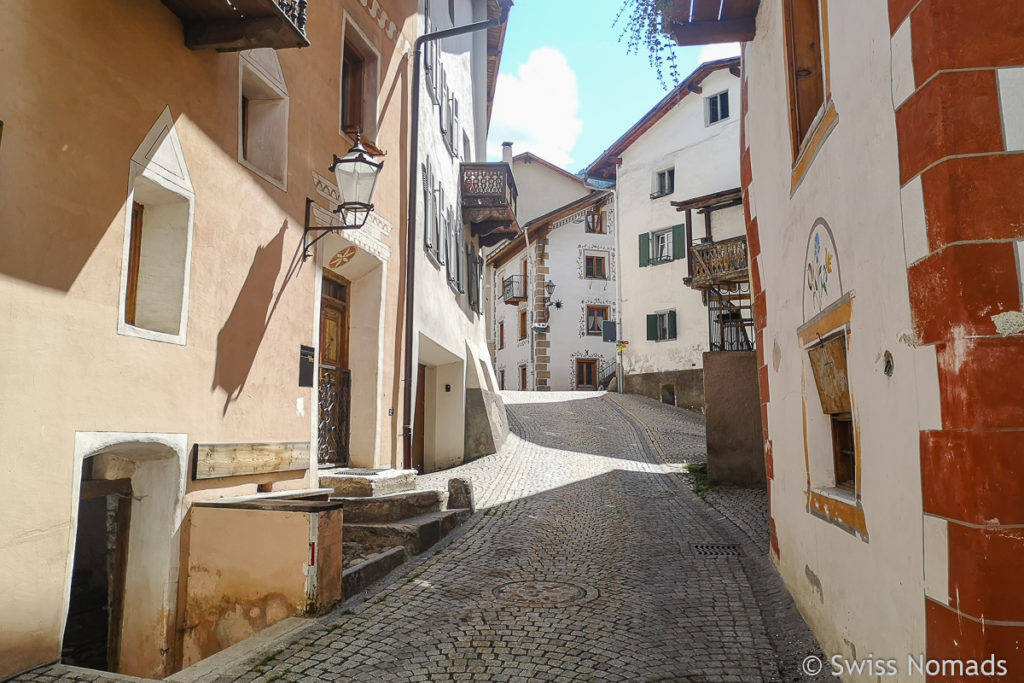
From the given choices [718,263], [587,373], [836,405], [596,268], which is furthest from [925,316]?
[596,268]

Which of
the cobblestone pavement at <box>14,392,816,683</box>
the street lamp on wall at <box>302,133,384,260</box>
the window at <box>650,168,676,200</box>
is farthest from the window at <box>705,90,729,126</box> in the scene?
the street lamp on wall at <box>302,133,384,260</box>

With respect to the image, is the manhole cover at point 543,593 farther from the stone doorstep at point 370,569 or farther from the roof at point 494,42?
the roof at point 494,42

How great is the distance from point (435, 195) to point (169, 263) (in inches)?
305

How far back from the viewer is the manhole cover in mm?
5918

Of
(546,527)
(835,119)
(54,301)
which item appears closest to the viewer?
(835,119)

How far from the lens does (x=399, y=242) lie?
1040 centimetres

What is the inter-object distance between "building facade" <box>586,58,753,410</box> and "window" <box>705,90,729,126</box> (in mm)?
34

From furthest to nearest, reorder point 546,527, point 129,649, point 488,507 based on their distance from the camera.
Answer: point 488,507
point 546,527
point 129,649

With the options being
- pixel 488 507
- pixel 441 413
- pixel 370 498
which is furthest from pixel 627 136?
pixel 370 498

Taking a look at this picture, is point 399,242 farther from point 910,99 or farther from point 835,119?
point 910,99

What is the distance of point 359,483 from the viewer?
811 centimetres

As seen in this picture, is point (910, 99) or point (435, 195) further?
point (435, 195)

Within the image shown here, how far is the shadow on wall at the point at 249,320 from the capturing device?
6.16 metres

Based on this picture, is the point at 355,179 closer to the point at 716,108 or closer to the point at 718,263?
the point at 718,263
